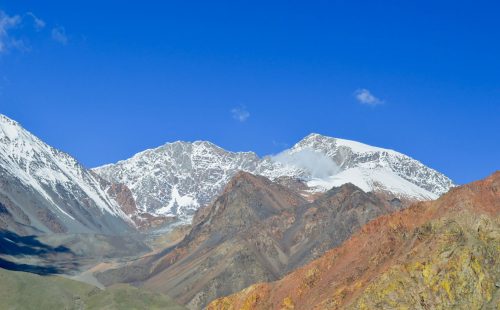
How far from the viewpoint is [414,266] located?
460 feet

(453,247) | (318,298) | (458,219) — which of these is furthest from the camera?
(318,298)

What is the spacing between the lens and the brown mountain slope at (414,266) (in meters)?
134

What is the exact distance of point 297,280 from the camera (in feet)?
593

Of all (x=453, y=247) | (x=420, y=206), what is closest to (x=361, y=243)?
(x=420, y=206)

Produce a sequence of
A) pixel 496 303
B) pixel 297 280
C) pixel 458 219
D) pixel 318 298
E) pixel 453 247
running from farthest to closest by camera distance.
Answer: pixel 297 280 < pixel 318 298 < pixel 458 219 < pixel 453 247 < pixel 496 303

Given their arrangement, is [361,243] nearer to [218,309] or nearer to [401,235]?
[401,235]

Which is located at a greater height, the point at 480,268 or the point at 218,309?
the point at 218,309

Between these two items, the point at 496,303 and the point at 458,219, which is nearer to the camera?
the point at 496,303

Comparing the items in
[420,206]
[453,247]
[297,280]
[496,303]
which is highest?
[420,206]

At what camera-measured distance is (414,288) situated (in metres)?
136

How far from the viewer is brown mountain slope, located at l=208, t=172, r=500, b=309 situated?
133625 millimetres

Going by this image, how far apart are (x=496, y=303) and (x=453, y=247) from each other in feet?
49.0

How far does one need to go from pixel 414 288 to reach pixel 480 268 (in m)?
12.5

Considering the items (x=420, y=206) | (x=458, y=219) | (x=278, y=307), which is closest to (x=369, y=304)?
(x=458, y=219)
